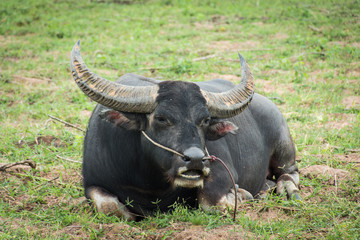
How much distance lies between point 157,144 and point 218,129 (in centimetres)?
64

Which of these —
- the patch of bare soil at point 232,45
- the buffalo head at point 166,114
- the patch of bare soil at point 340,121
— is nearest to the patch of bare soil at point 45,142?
the buffalo head at point 166,114

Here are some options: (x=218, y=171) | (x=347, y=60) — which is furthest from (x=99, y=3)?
(x=218, y=171)

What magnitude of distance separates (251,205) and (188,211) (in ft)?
2.00

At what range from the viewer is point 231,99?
3.95 metres

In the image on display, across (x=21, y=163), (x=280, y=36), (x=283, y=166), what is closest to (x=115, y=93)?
(x=21, y=163)

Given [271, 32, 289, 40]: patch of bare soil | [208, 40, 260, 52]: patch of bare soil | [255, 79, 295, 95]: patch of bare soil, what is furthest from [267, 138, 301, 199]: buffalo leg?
[271, 32, 289, 40]: patch of bare soil

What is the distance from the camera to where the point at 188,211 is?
3.83 m

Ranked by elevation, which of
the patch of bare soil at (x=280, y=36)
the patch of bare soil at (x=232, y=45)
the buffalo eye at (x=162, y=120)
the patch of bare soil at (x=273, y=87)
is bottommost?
the patch of bare soil at (x=273, y=87)

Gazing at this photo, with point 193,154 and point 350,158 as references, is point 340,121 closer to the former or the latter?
point 350,158

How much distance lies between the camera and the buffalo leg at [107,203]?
376 cm

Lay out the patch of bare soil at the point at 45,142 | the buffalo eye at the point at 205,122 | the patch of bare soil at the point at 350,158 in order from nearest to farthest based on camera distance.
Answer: the buffalo eye at the point at 205,122, the patch of bare soil at the point at 350,158, the patch of bare soil at the point at 45,142

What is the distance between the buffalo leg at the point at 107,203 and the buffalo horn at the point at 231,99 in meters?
1.06

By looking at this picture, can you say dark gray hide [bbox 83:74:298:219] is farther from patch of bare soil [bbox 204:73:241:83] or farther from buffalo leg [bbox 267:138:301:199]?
patch of bare soil [bbox 204:73:241:83]

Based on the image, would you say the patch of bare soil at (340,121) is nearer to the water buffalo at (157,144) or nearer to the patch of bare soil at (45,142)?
the water buffalo at (157,144)
